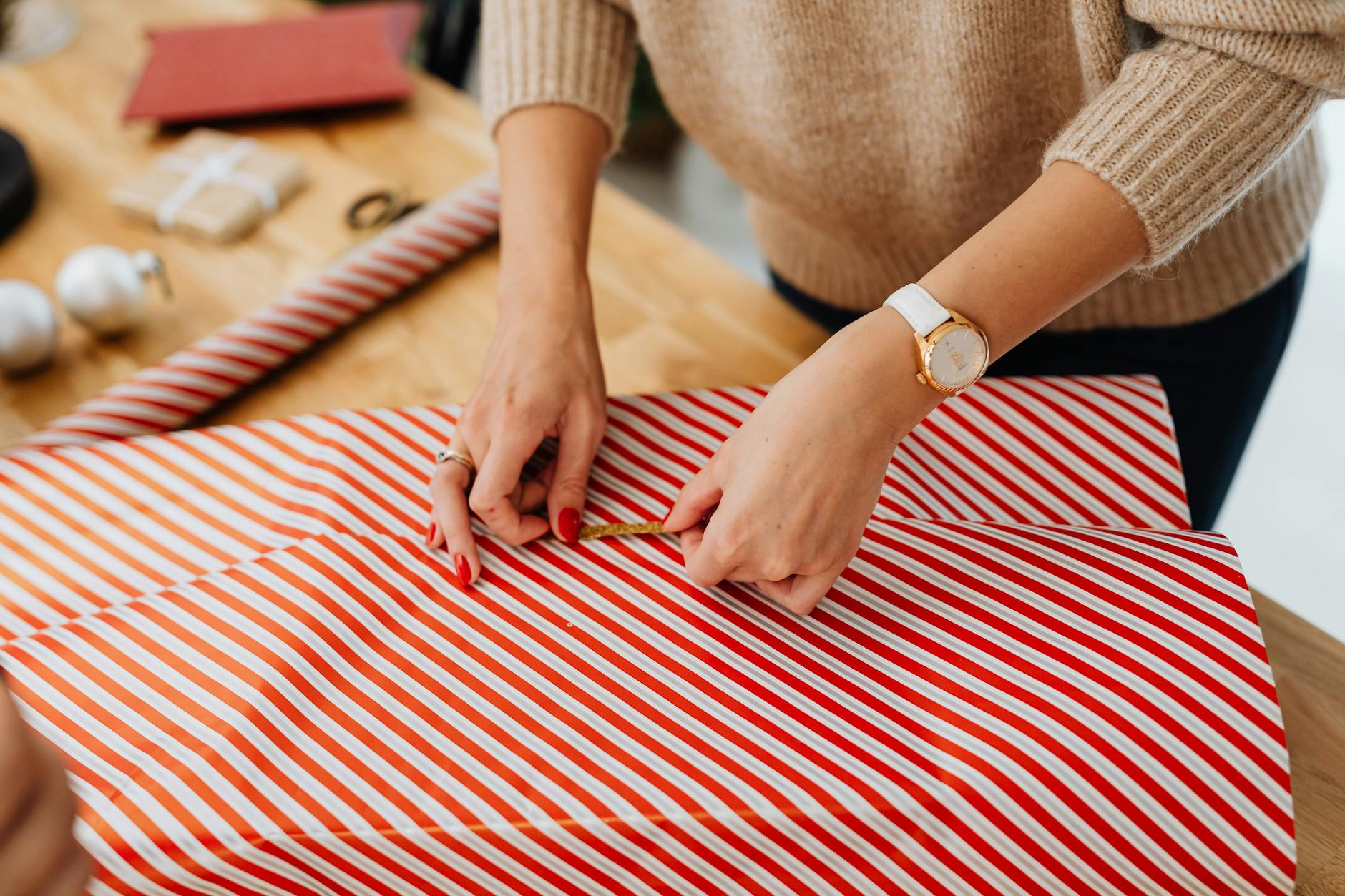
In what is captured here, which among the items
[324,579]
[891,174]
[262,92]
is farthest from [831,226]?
[262,92]

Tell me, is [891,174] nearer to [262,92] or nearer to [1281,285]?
[1281,285]

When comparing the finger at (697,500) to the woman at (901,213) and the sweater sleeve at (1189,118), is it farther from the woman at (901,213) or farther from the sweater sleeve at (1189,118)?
the sweater sleeve at (1189,118)

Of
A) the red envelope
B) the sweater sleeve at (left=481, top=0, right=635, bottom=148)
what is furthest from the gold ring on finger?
the red envelope

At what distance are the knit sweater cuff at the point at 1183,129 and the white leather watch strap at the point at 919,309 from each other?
0.12m

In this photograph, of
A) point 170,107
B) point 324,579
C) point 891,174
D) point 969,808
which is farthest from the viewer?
point 170,107

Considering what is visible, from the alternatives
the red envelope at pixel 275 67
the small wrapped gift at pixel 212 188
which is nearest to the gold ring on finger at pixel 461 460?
the small wrapped gift at pixel 212 188

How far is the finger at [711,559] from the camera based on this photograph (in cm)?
56

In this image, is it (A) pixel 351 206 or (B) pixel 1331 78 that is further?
(A) pixel 351 206

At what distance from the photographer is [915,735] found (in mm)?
528

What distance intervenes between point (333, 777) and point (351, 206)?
2.34ft

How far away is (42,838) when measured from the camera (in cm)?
31

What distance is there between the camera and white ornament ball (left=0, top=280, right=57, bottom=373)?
878 millimetres

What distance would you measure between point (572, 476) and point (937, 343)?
0.25 metres

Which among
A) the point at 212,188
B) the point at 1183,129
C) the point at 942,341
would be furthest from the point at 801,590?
the point at 212,188
